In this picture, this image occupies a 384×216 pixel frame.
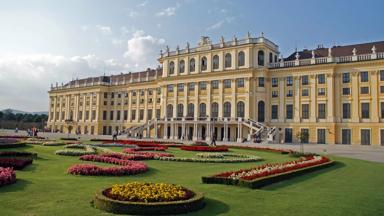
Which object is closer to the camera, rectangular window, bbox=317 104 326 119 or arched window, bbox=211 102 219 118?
rectangular window, bbox=317 104 326 119

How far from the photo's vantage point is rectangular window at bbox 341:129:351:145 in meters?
56.3

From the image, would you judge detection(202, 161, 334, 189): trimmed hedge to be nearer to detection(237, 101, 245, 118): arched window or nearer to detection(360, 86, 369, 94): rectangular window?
detection(360, 86, 369, 94): rectangular window

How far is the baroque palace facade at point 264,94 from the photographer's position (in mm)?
55656

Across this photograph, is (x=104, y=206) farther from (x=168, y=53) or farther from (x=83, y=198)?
(x=168, y=53)

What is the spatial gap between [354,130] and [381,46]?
14.1 metres

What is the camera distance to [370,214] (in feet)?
34.8

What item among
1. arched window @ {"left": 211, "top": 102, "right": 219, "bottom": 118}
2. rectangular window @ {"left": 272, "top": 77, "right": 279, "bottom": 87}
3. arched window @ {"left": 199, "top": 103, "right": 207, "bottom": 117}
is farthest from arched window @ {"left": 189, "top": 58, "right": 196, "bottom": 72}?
rectangular window @ {"left": 272, "top": 77, "right": 279, "bottom": 87}

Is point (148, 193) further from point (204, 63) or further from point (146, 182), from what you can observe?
point (204, 63)

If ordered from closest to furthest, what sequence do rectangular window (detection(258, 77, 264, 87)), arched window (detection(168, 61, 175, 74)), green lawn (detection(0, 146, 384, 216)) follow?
green lawn (detection(0, 146, 384, 216))
rectangular window (detection(258, 77, 264, 87))
arched window (detection(168, 61, 175, 74))

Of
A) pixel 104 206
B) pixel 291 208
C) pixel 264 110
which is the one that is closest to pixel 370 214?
pixel 291 208

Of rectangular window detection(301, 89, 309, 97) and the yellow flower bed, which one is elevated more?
rectangular window detection(301, 89, 309, 97)

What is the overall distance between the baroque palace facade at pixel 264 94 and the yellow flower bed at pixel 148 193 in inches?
1458

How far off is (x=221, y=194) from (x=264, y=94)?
175 feet

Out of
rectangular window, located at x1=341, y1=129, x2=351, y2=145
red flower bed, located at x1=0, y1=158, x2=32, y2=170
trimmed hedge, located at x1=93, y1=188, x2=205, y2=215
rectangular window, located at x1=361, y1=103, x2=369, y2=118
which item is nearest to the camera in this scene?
trimmed hedge, located at x1=93, y1=188, x2=205, y2=215
